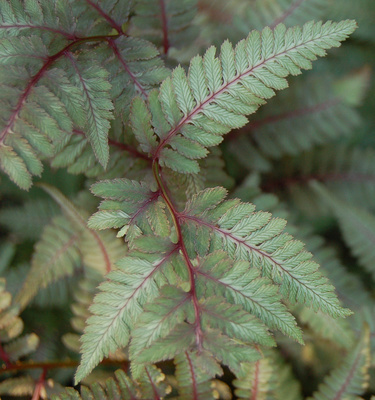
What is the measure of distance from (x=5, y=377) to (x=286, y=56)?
1.40 m

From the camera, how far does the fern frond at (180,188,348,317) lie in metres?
0.82

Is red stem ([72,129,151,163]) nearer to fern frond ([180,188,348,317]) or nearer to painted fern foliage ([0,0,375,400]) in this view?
painted fern foliage ([0,0,375,400])

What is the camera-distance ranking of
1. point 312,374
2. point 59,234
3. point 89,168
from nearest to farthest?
point 89,168 → point 59,234 → point 312,374

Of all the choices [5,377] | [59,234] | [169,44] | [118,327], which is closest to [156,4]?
[169,44]

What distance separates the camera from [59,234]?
1402mm

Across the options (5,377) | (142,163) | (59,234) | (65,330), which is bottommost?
(5,377)

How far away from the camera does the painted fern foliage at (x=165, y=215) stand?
820 mm

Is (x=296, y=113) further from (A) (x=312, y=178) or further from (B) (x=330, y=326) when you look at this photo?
(B) (x=330, y=326)

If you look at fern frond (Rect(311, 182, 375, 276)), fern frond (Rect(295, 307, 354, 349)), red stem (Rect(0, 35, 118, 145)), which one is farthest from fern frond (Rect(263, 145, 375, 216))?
red stem (Rect(0, 35, 118, 145))

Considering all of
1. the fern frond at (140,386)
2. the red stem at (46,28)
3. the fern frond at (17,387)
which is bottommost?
the fern frond at (17,387)

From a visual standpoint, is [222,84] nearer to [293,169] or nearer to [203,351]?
[203,351]

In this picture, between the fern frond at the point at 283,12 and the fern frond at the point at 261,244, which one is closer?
the fern frond at the point at 261,244

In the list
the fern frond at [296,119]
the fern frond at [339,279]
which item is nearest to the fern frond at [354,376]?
the fern frond at [339,279]

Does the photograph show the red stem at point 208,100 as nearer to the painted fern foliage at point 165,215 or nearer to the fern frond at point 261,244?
the painted fern foliage at point 165,215
